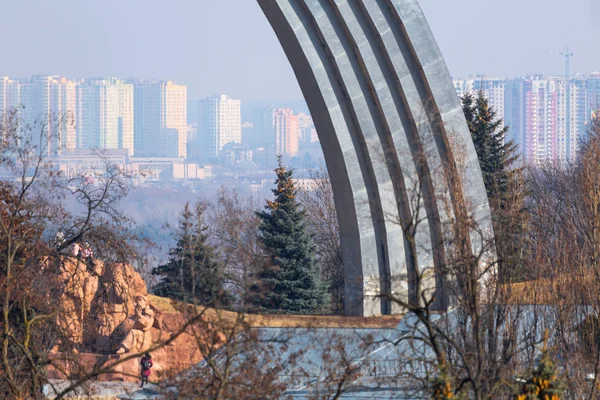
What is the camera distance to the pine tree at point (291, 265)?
26.7 metres

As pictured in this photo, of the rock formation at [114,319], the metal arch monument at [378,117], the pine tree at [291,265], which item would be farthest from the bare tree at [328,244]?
the metal arch monument at [378,117]

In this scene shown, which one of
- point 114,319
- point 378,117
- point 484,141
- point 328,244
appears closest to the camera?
point 378,117

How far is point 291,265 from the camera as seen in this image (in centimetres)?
2766

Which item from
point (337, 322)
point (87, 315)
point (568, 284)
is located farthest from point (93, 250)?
point (568, 284)

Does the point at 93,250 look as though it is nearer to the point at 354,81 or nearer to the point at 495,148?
the point at 354,81

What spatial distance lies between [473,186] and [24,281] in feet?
26.5

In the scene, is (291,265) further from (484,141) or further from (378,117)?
(378,117)

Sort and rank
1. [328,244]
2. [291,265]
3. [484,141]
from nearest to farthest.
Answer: [291,265] < [484,141] < [328,244]

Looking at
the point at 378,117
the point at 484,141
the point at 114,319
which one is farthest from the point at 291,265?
the point at 378,117

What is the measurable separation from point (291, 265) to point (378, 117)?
840cm

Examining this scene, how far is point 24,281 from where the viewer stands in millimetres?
15484

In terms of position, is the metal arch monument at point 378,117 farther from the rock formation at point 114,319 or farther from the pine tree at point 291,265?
the pine tree at point 291,265

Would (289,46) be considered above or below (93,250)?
above

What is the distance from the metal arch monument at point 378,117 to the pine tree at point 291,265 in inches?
219
